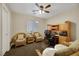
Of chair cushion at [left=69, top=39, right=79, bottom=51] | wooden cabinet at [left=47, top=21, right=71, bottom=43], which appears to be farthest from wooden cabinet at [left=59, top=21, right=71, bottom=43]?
chair cushion at [left=69, top=39, right=79, bottom=51]

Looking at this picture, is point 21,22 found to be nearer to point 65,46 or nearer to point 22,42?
point 22,42

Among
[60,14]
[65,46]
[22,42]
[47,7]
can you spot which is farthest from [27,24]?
[65,46]

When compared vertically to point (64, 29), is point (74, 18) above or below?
above

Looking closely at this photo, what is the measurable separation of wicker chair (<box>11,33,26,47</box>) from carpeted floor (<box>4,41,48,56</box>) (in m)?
0.08

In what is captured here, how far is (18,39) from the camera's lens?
2.18 m

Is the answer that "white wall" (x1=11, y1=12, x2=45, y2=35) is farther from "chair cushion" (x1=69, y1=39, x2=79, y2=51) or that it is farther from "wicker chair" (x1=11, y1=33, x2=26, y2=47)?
"chair cushion" (x1=69, y1=39, x2=79, y2=51)

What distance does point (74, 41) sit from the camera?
6.77 ft

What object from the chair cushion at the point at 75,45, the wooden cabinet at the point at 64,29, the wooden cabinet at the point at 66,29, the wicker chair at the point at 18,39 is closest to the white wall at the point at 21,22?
the wicker chair at the point at 18,39

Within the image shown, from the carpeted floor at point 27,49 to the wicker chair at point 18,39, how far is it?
0.08m

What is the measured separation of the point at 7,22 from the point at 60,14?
0.99m

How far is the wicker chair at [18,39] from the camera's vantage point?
2.14m

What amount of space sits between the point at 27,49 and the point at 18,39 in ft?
0.84

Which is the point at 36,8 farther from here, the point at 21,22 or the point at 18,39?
the point at 18,39

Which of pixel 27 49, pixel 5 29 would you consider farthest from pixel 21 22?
pixel 27 49
